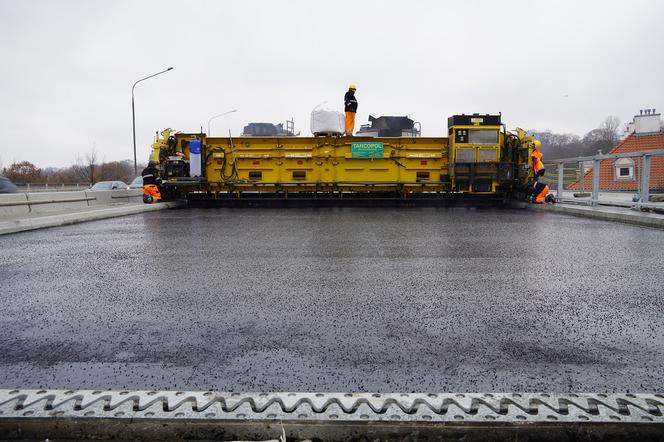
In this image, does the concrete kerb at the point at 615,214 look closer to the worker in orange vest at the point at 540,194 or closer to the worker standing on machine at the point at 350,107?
the worker in orange vest at the point at 540,194

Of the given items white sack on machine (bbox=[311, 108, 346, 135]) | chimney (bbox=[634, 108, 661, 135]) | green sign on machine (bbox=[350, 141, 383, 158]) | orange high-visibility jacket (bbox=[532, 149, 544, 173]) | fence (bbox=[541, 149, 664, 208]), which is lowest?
fence (bbox=[541, 149, 664, 208])

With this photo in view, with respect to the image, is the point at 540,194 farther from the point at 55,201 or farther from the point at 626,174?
the point at 55,201

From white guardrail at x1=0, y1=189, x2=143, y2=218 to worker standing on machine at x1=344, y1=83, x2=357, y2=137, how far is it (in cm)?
950

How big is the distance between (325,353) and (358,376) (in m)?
0.37

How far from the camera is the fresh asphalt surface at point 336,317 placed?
2.52 m

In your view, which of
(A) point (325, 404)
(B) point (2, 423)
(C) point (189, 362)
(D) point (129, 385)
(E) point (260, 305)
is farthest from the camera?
(E) point (260, 305)

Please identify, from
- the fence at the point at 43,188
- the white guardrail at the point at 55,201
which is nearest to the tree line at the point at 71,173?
the fence at the point at 43,188

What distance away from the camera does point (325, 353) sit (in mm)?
2811

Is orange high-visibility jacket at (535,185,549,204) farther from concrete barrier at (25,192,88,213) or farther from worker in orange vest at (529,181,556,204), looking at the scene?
concrete barrier at (25,192,88,213)

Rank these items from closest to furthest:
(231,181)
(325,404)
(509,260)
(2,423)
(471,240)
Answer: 1. (2,423)
2. (325,404)
3. (509,260)
4. (471,240)
5. (231,181)

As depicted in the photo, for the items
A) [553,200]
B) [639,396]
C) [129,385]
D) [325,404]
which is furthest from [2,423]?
[553,200]

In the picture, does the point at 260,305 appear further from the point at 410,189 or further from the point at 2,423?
the point at 410,189

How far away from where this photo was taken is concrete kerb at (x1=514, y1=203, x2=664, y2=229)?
31.2 ft

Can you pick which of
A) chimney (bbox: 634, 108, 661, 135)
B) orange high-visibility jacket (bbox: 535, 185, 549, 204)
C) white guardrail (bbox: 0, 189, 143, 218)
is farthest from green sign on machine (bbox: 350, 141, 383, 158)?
chimney (bbox: 634, 108, 661, 135)
